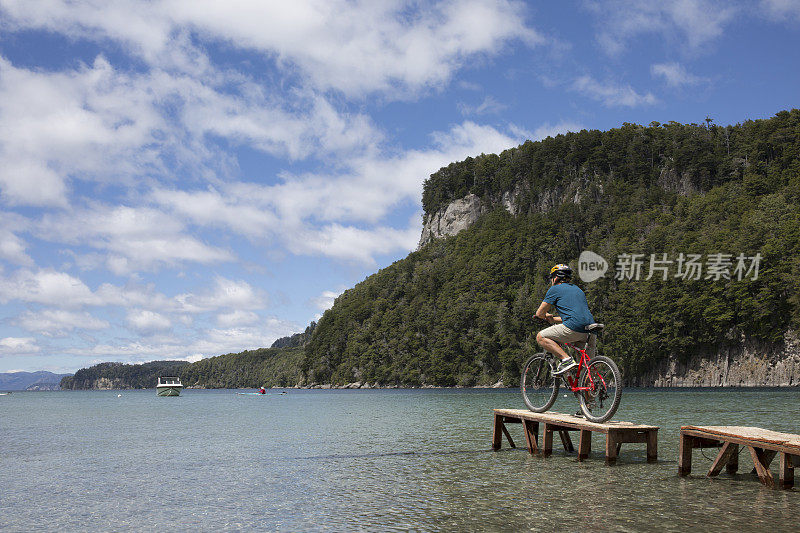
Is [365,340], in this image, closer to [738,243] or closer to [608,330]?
[608,330]

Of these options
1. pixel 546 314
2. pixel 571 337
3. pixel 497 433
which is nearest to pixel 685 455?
pixel 571 337

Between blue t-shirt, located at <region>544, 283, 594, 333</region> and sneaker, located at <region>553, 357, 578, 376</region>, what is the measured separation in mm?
752

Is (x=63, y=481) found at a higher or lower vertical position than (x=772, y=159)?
lower

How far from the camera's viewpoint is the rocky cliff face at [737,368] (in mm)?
82062

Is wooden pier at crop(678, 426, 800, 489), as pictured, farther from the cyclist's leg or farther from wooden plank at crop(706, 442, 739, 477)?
the cyclist's leg

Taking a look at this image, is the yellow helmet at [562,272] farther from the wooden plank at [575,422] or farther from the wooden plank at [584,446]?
the wooden plank at [584,446]

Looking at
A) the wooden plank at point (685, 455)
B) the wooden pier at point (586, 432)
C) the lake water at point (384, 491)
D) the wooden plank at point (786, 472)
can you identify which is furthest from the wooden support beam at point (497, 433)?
the wooden plank at point (786, 472)

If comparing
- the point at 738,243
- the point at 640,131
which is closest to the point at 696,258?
the point at 738,243

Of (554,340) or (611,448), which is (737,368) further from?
(611,448)

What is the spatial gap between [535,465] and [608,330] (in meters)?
106

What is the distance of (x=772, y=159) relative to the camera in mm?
133750

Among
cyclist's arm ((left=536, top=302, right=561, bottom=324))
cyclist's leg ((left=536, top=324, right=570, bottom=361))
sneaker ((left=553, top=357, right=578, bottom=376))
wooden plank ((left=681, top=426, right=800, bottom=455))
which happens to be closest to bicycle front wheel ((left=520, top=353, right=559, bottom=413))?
sneaker ((left=553, top=357, right=578, bottom=376))

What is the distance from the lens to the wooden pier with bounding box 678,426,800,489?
9641 mm

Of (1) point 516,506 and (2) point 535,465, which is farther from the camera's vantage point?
(2) point 535,465
